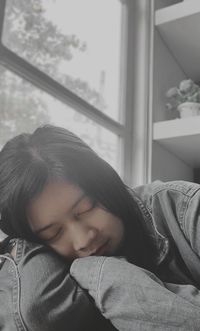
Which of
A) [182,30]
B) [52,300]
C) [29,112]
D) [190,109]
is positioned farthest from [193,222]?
[182,30]

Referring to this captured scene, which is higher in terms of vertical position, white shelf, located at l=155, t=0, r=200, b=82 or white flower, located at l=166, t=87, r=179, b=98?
white shelf, located at l=155, t=0, r=200, b=82

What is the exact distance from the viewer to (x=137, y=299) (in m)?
0.49

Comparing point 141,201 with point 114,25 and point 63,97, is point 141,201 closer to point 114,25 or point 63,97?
point 63,97

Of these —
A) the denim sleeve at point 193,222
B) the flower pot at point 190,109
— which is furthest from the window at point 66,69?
the denim sleeve at point 193,222

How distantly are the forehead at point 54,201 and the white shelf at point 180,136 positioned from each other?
2.78 feet

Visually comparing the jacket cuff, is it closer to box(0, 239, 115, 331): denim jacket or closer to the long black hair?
box(0, 239, 115, 331): denim jacket

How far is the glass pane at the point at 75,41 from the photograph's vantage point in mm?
1039

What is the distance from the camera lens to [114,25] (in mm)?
1546

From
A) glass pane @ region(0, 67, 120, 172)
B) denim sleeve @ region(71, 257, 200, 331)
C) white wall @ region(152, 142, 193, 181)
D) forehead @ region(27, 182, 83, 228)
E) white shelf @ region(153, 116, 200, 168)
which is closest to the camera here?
denim sleeve @ region(71, 257, 200, 331)

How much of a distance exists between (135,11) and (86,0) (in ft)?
1.18

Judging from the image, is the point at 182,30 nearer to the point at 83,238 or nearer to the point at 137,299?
the point at 83,238

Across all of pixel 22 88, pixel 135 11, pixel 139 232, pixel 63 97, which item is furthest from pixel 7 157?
pixel 135 11

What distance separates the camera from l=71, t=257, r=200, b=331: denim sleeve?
0.48 meters

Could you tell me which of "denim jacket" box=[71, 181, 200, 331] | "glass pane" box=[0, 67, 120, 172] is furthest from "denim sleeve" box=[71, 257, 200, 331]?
"glass pane" box=[0, 67, 120, 172]
